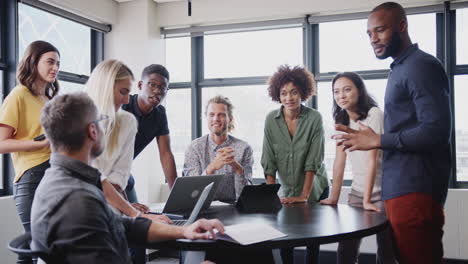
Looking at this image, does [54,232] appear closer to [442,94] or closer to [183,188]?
[183,188]

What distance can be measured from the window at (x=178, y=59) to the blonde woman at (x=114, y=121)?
9.91 feet

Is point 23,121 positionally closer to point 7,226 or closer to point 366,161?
point 7,226

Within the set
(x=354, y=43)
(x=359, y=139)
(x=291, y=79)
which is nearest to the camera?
(x=359, y=139)

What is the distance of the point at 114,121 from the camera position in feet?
6.28

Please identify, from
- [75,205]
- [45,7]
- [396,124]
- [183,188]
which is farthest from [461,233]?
[45,7]

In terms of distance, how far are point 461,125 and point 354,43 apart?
1.30 metres

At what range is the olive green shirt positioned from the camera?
2820 mm

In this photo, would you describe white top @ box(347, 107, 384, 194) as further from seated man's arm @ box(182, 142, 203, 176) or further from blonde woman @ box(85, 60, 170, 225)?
blonde woman @ box(85, 60, 170, 225)

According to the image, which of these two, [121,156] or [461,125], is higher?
[461,125]

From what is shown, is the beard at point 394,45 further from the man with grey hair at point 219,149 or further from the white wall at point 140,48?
the white wall at point 140,48

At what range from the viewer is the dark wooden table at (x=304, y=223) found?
5.08 feet

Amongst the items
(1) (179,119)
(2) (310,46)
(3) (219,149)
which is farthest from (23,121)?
(2) (310,46)

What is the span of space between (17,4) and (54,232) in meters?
3.10

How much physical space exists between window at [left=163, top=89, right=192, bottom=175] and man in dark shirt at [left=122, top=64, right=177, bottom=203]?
1.98m
